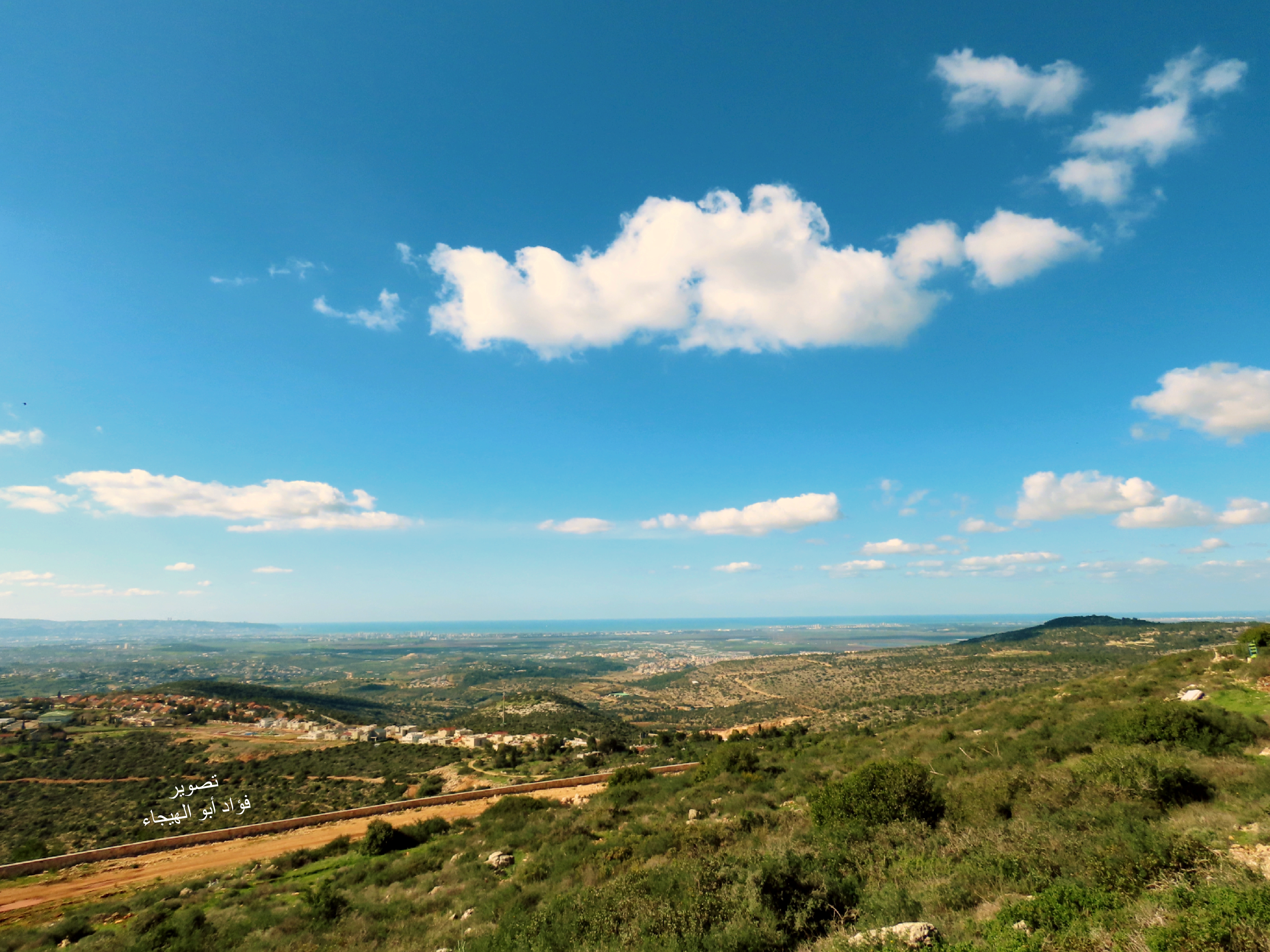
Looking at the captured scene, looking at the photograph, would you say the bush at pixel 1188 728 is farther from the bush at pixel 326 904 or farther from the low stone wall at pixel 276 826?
the bush at pixel 326 904

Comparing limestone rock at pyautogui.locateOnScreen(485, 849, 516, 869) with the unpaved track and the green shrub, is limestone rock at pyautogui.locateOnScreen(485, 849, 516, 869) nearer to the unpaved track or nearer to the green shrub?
the unpaved track

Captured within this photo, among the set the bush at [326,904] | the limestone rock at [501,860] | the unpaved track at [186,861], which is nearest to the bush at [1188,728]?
the limestone rock at [501,860]

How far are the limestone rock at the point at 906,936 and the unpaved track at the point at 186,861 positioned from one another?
78.9 ft

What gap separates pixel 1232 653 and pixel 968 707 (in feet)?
75.0

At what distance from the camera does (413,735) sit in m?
65.4

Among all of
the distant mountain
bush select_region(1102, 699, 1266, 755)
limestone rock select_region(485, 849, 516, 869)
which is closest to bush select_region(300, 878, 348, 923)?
limestone rock select_region(485, 849, 516, 869)

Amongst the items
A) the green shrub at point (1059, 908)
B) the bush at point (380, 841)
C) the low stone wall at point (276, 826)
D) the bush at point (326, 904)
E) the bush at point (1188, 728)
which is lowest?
the low stone wall at point (276, 826)

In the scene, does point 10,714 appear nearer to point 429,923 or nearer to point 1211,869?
point 429,923

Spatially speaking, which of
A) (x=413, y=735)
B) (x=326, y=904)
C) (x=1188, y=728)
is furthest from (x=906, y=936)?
(x=413, y=735)

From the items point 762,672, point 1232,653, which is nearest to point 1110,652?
point 1232,653

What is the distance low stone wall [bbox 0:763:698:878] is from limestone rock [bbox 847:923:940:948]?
27538 millimetres

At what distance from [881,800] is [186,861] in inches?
1322

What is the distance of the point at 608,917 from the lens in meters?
9.98

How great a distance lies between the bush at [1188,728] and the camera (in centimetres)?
1611
